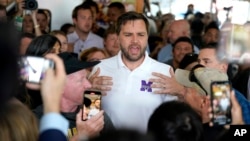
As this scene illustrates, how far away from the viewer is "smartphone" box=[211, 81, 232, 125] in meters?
1.93

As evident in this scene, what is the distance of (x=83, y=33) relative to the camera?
16.8 feet

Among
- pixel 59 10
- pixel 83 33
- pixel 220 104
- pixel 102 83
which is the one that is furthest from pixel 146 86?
pixel 59 10

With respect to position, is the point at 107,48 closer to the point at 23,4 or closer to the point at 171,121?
the point at 23,4

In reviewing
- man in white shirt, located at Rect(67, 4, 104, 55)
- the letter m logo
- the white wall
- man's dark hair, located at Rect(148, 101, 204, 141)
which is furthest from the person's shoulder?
the white wall

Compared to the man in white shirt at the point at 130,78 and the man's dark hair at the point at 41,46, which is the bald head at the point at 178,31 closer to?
the man in white shirt at the point at 130,78

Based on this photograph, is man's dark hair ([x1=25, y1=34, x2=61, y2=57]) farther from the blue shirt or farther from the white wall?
the white wall

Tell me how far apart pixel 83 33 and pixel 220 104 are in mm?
3307

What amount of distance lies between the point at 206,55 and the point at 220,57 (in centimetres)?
54

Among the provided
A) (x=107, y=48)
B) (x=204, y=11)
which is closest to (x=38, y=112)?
(x=107, y=48)

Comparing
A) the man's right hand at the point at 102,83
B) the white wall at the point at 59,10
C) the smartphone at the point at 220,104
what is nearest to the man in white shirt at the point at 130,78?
the man's right hand at the point at 102,83

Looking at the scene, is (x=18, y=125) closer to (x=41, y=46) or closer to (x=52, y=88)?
(x=52, y=88)

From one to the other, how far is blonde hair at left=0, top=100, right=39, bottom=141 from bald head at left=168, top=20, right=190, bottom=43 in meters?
3.98

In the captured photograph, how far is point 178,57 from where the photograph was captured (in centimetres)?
468

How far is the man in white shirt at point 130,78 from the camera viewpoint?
2.99 m
